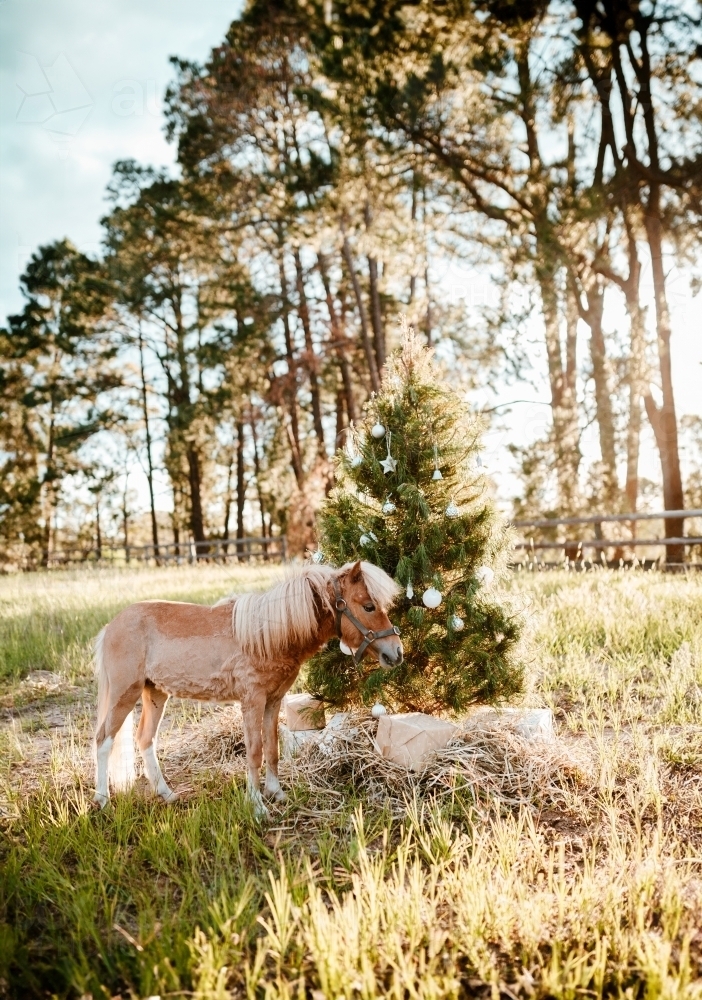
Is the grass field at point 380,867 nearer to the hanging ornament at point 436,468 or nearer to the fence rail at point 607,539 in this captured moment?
the hanging ornament at point 436,468

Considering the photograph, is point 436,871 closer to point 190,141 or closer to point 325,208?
point 325,208

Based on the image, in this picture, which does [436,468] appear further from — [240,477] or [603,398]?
[240,477]

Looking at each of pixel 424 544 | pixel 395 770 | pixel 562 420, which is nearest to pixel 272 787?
pixel 395 770

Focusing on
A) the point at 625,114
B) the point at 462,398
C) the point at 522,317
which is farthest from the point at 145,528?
the point at 462,398

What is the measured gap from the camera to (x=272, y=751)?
13.0 ft

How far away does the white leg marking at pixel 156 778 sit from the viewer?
3.98m

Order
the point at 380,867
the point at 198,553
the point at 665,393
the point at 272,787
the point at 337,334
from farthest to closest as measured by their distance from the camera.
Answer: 1. the point at 198,553
2. the point at 337,334
3. the point at 665,393
4. the point at 272,787
5. the point at 380,867

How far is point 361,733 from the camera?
4.21 meters

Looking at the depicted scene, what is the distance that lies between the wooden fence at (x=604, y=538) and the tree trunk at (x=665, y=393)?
214mm

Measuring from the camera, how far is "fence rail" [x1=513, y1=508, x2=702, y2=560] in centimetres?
1223

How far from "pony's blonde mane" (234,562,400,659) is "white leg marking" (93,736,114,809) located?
1.04 m

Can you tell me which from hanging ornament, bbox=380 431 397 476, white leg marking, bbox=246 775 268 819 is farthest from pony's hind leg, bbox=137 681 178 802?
hanging ornament, bbox=380 431 397 476

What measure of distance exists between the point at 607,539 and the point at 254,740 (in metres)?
12.3

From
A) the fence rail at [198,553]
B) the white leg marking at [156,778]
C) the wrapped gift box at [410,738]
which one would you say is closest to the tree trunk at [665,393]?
the wrapped gift box at [410,738]
